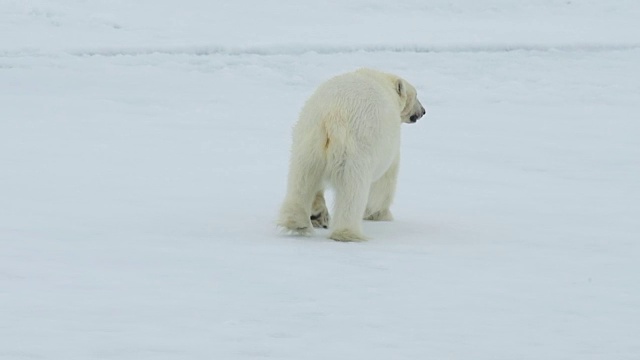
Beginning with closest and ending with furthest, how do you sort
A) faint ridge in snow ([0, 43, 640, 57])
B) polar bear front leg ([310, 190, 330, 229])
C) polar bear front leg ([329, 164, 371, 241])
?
1. polar bear front leg ([329, 164, 371, 241])
2. polar bear front leg ([310, 190, 330, 229])
3. faint ridge in snow ([0, 43, 640, 57])

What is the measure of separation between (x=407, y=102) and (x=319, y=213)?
0.85m

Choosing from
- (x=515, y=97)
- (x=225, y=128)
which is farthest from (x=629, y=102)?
(x=225, y=128)

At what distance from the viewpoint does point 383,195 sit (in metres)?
5.61

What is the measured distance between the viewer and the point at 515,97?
10.9 meters

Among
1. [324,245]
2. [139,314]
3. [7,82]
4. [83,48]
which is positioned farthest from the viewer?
[83,48]

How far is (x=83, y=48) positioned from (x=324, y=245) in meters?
7.78

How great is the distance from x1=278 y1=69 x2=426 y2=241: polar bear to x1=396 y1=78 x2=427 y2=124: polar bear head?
0.50 meters

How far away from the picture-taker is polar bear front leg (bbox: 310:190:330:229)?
526 cm

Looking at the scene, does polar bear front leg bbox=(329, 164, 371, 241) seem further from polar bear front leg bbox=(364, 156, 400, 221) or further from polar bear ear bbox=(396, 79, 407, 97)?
polar bear ear bbox=(396, 79, 407, 97)

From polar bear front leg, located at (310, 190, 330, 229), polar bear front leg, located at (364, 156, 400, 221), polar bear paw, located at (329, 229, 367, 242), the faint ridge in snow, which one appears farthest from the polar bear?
the faint ridge in snow

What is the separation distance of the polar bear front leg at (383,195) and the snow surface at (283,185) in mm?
125

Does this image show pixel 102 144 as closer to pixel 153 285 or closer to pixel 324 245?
pixel 324 245

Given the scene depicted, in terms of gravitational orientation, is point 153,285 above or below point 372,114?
below

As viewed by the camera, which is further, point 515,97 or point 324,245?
point 515,97
